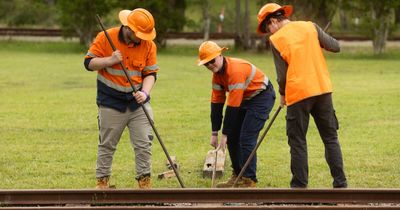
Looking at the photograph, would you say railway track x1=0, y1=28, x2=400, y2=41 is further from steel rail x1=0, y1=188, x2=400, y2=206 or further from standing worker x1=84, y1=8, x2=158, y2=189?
steel rail x1=0, y1=188, x2=400, y2=206

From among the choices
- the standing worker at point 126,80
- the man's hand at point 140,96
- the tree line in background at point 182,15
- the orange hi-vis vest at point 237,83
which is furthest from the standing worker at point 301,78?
the tree line in background at point 182,15

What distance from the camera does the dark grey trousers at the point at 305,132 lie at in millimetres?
7930

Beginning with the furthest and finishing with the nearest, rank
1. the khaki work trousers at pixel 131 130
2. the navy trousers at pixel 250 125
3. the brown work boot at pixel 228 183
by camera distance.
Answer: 1. the brown work boot at pixel 228 183
2. the navy trousers at pixel 250 125
3. the khaki work trousers at pixel 131 130

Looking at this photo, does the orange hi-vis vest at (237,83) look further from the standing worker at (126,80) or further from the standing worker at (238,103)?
the standing worker at (126,80)

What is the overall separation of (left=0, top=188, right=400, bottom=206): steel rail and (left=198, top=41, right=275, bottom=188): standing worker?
1.20 m

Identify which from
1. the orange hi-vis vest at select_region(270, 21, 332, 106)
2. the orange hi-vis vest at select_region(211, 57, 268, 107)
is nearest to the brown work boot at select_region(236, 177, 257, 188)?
the orange hi-vis vest at select_region(211, 57, 268, 107)

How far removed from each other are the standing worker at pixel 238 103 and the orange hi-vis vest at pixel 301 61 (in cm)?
79

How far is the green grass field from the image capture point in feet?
32.6

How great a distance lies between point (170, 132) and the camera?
45.6 feet

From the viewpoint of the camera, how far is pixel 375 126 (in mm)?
14406

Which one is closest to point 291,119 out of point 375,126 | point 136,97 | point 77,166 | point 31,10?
point 136,97

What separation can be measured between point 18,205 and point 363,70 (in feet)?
71.3

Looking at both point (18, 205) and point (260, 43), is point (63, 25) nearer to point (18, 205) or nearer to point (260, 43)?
point (260, 43)

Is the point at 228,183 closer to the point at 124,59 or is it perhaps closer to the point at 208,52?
the point at 208,52
